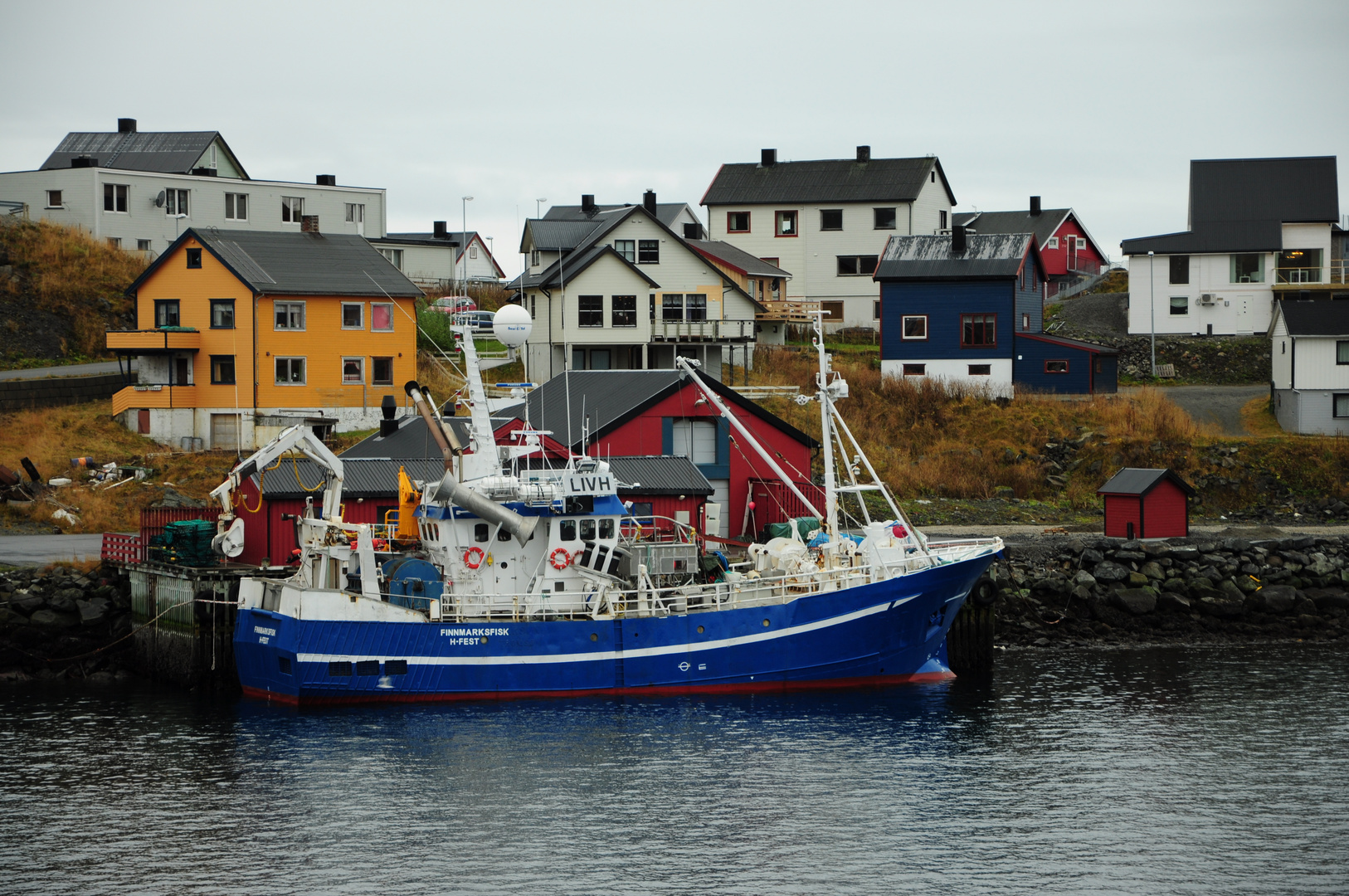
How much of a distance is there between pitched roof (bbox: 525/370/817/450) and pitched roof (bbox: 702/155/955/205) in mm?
32116

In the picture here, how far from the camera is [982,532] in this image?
4438 centimetres

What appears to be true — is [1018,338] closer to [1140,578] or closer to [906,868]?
[1140,578]

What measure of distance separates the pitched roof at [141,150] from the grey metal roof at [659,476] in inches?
1652

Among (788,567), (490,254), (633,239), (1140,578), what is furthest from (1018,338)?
(490,254)

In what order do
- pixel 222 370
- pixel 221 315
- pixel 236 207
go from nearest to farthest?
1. pixel 222 370
2. pixel 221 315
3. pixel 236 207

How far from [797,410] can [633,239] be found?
14708mm

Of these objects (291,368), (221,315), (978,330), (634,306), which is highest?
(634,306)

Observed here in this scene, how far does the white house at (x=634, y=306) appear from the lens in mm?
62844

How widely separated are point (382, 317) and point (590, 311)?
10164mm

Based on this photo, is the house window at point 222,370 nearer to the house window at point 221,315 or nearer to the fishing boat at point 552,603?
the house window at point 221,315

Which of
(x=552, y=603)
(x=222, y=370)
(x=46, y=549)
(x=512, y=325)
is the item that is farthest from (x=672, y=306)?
(x=552, y=603)

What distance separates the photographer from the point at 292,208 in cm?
7406

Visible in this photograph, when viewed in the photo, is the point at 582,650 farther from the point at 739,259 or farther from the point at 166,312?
the point at 739,259

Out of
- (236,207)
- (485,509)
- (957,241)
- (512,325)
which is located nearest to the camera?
(485,509)
